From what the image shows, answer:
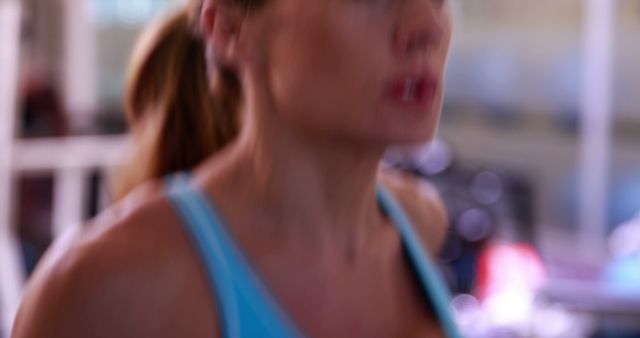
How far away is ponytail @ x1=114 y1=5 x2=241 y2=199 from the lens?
3.16 ft

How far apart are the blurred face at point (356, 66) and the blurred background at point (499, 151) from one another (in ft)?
6.08

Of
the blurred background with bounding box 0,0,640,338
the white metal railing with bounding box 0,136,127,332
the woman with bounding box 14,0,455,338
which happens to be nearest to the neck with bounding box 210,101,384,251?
the woman with bounding box 14,0,455,338

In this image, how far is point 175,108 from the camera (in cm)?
97

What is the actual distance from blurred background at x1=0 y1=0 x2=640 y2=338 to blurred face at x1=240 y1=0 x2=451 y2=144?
185 cm

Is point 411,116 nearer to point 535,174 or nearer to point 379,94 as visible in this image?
point 379,94

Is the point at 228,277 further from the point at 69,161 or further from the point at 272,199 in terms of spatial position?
the point at 69,161

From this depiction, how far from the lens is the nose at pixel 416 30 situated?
0.75 metres

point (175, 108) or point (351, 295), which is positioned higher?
point (175, 108)

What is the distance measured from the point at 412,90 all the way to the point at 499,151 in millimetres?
3600

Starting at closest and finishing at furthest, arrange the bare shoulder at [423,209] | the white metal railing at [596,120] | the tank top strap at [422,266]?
1. the tank top strap at [422,266]
2. the bare shoulder at [423,209]
3. the white metal railing at [596,120]

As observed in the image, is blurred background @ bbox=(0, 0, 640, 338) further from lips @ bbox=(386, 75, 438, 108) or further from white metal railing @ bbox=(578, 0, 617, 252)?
lips @ bbox=(386, 75, 438, 108)

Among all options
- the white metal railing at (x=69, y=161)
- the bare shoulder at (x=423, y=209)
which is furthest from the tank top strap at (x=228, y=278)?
the white metal railing at (x=69, y=161)

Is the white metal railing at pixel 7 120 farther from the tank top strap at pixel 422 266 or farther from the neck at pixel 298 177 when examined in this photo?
the neck at pixel 298 177

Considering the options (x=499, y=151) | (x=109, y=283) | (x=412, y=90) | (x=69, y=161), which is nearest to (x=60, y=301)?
(x=109, y=283)
